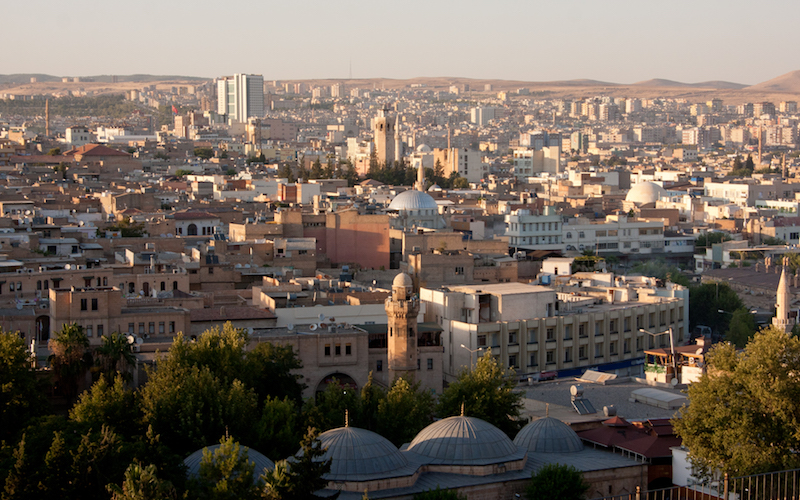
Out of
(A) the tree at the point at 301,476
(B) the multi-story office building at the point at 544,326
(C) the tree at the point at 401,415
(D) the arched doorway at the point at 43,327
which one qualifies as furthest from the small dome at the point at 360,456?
(D) the arched doorway at the point at 43,327

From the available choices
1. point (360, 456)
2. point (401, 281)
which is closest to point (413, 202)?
point (401, 281)

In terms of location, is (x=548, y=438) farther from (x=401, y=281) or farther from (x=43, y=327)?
(x=43, y=327)

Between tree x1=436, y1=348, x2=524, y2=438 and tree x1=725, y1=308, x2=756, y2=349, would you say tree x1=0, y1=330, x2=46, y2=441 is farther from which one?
tree x1=725, y1=308, x2=756, y2=349

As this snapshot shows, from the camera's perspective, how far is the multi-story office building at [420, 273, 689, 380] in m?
27.9

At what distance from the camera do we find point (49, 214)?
145 ft

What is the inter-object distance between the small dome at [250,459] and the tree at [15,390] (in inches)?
128

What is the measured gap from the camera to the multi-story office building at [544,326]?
27.9m

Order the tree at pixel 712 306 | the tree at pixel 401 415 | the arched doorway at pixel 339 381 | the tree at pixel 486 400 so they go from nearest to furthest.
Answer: the tree at pixel 401 415, the tree at pixel 486 400, the arched doorway at pixel 339 381, the tree at pixel 712 306

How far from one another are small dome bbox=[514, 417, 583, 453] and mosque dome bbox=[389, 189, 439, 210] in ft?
94.7

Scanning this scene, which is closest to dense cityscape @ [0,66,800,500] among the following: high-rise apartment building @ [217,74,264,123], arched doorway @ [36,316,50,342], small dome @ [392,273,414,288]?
arched doorway @ [36,316,50,342]

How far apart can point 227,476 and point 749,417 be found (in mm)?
7630

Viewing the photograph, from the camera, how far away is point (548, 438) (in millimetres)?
19172

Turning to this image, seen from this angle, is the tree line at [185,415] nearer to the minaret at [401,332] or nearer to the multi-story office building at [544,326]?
the minaret at [401,332]

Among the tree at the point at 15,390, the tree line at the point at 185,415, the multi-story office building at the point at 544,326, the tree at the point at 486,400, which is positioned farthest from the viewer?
the multi-story office building at the point at 544,326
